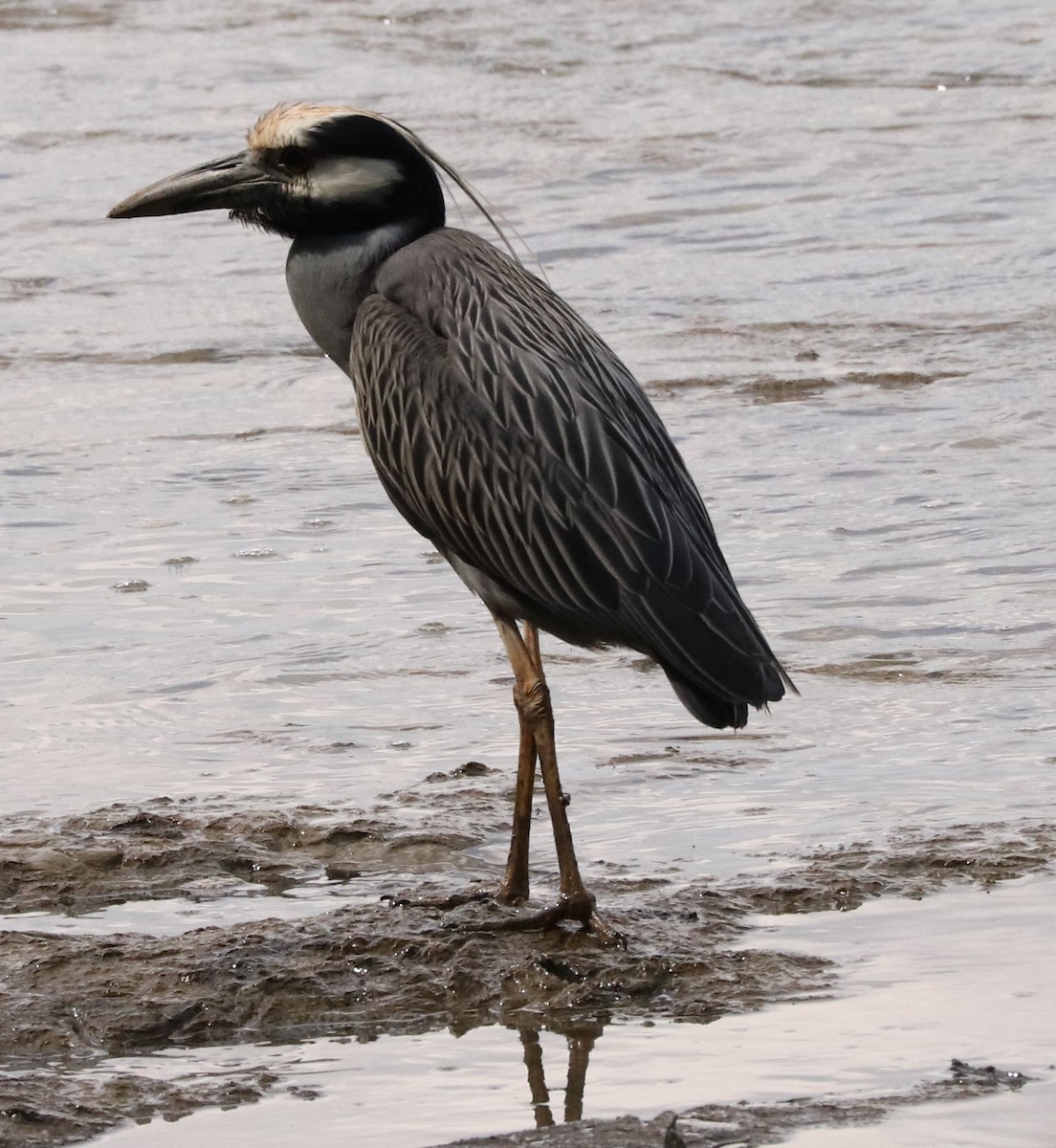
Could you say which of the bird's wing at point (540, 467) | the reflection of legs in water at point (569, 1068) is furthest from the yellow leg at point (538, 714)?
the reflection of legs in water at point (569, 1068)

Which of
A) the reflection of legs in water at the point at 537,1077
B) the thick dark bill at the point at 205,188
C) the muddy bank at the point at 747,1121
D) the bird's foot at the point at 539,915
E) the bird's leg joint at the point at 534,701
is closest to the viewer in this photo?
the muddy bank at the point at 747,1121

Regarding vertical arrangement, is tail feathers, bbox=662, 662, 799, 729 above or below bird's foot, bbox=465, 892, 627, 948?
above

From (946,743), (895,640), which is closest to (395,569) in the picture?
(895,640)

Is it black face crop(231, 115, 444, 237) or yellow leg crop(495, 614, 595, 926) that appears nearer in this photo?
yellow leg crop(495, 614, 595, 926)

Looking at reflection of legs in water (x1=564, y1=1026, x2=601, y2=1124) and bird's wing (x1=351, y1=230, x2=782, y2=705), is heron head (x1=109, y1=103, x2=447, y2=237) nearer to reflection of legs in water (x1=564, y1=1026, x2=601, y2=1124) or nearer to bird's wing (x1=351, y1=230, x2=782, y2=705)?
bird's wing (x1=351, y1=230, x2=782, y2=705)

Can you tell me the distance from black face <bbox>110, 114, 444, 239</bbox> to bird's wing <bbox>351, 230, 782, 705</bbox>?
151mm

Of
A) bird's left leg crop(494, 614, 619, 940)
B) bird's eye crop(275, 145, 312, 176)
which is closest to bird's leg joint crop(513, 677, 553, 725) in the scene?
bird's left leg crop(494, 614, 619, 940)

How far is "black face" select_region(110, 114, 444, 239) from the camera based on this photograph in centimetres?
573

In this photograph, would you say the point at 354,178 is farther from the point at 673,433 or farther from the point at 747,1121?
the point at 673,433

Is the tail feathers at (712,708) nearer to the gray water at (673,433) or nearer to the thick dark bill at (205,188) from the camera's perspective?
the gray water at (673,433)

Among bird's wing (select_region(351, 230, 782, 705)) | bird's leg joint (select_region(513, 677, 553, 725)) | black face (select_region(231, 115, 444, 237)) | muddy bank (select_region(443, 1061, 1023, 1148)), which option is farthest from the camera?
black face (select_region(231, 115, 444, 237))

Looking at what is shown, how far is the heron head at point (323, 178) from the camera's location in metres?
5.73

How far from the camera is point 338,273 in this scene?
5789 mm

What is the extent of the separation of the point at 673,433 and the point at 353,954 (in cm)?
511
